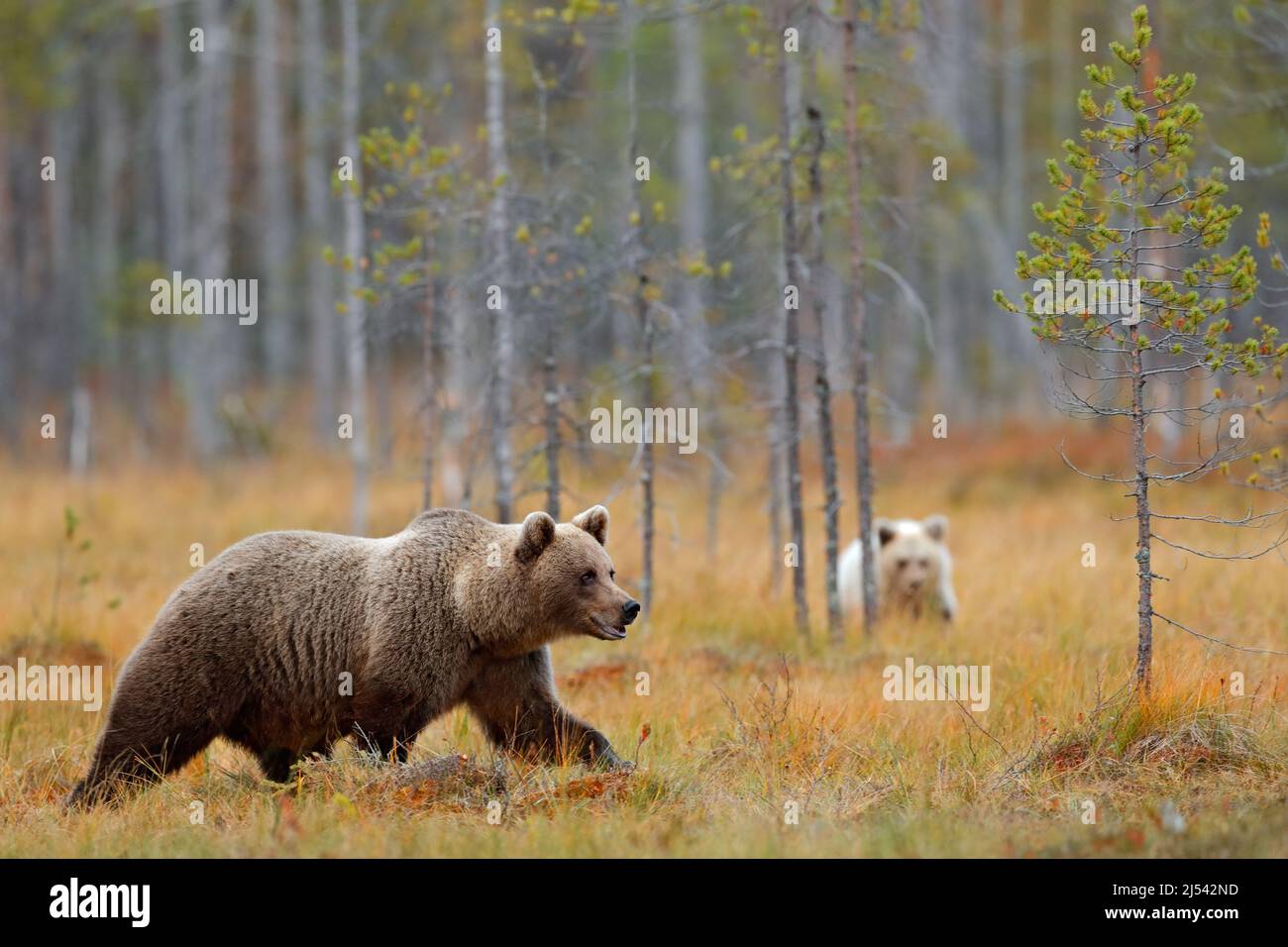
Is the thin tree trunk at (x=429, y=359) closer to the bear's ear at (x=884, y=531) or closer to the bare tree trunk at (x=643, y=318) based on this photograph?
the bare tree trunk at (x=643, y=318)

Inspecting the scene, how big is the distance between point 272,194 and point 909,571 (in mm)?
20195

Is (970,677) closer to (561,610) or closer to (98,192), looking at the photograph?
(561,610)

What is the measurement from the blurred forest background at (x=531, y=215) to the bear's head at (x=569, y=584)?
349 cm

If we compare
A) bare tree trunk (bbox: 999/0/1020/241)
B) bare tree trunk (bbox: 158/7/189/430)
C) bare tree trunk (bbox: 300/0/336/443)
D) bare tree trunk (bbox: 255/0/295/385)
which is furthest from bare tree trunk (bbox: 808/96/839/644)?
bare tree trunk (bbox: 999/0/1020/241)

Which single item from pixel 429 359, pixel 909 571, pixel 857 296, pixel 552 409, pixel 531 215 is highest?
pixel 531 215

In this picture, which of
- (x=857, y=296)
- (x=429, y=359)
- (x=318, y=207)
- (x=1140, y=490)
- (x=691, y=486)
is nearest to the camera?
(x=1140, y=490)

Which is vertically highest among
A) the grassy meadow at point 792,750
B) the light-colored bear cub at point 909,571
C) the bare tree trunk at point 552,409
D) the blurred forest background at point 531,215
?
the blurred forest background at point 531,215

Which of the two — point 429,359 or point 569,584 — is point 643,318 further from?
point 569,584

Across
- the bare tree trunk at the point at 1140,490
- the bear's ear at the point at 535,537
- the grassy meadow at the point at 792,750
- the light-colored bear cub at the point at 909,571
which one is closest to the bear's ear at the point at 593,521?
the bear's ear at the point at 535,537

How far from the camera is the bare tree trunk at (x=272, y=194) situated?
27297 millimetres

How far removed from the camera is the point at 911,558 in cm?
1318

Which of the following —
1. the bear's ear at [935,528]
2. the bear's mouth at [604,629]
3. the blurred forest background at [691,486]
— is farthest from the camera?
the bear's ear at [935,528]

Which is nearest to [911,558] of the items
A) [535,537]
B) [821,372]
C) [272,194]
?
[821,372]
